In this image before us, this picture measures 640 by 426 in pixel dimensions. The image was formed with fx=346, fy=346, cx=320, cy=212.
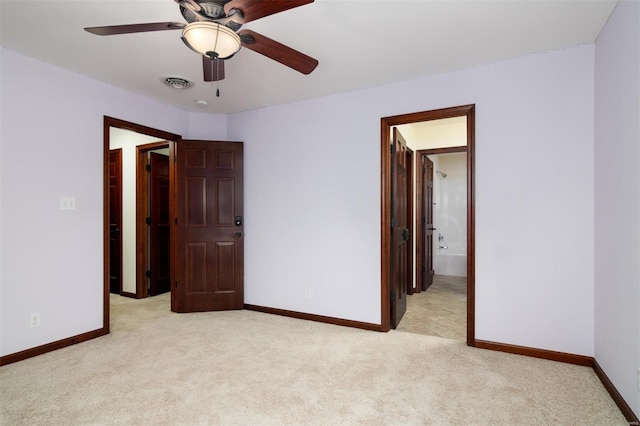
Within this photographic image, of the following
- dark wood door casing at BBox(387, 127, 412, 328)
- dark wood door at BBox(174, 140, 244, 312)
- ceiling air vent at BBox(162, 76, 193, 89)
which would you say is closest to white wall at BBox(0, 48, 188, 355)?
ceiling air vent at BBox(162, 76, 193, 89)

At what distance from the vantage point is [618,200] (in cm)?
208

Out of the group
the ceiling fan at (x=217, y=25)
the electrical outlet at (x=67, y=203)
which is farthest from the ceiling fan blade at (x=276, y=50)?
the electrical outlet at (x=67, y=203)

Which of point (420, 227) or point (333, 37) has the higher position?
point (333, 37)

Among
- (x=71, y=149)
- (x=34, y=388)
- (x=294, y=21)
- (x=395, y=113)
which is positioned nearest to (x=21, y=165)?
(x=71, y=149)

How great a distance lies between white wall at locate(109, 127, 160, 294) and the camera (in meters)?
4.75

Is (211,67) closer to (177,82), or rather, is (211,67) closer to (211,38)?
(211,38)

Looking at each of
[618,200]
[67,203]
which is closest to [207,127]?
[67,203]

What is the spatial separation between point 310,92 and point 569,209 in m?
2.50

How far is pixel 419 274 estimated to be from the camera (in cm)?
503

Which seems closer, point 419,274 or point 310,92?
point 310,92

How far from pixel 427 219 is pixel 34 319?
487 cm

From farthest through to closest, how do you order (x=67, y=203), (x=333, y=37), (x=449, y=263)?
(x=449, y=263), (x=67, y=203), (x=333, y=37)

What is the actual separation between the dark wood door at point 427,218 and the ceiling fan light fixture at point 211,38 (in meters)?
3.92

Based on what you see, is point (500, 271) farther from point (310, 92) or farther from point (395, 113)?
point (310, 92)
